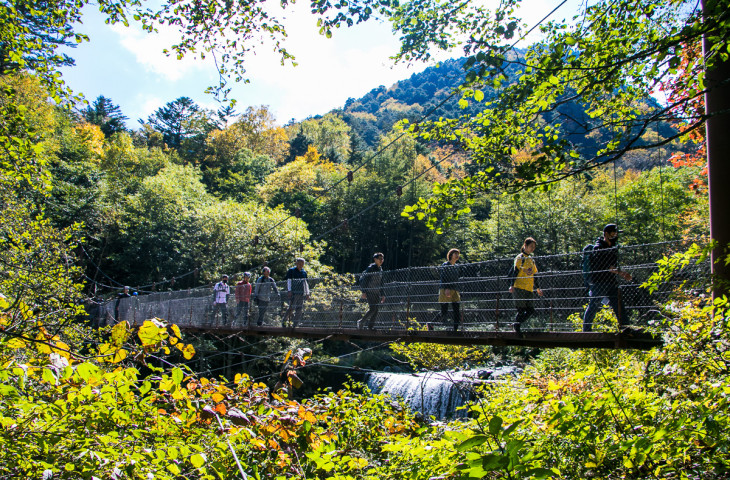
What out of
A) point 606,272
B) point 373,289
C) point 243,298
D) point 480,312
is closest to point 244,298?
point 243,298

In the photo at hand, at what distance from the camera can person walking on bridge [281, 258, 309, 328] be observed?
24.1ft

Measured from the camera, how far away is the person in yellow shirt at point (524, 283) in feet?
15.8

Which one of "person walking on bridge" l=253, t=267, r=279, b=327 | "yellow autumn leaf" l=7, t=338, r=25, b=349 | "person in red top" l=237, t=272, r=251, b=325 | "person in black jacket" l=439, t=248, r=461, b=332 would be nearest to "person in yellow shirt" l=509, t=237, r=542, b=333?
"person in black jacket" l=439, t=248, r=461, b=332

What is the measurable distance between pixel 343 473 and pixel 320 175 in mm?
29564

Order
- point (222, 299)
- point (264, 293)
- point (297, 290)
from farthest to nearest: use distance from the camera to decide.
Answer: point (222, 299), point (264, 293), point (297, 290)

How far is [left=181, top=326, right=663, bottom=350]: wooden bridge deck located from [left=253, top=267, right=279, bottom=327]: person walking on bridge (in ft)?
4.13

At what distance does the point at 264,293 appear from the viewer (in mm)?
8500

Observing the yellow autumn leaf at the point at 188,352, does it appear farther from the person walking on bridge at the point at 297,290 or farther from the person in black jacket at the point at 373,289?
the person walking on bridge at the point at 297,290

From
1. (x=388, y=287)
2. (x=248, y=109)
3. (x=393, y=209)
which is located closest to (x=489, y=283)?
(x=388, y=287)

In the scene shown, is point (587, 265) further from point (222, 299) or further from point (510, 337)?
point (222, 299)

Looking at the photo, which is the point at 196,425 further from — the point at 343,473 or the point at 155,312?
the point at 155,312

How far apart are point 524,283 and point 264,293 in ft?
16.0

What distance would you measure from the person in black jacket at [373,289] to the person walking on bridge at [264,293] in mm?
2369

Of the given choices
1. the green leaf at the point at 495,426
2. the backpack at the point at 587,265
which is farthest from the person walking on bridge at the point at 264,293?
the green leaf at the point at 495,426
